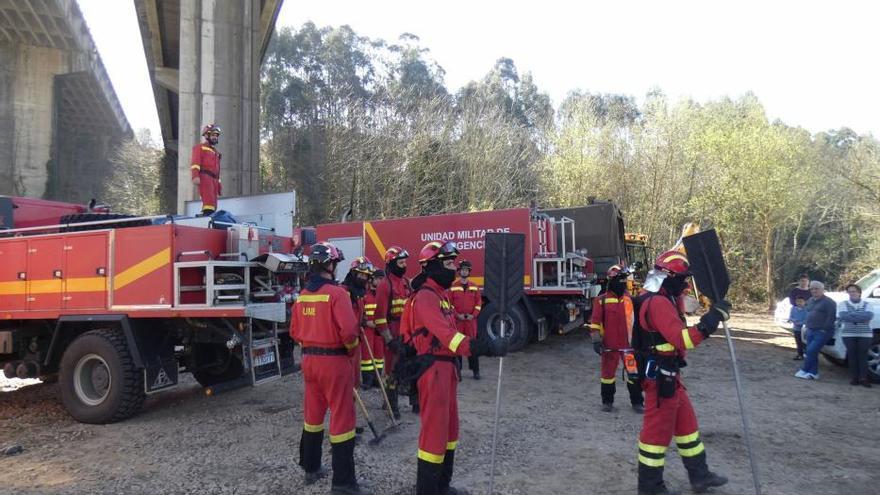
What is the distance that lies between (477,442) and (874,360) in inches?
290

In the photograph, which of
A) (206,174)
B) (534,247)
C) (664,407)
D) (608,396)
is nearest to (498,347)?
(664,407)

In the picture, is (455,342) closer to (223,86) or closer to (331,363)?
(331,363)

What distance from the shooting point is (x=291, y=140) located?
29797 mm

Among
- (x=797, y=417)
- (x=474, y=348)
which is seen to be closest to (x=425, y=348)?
(x=474, y=348)

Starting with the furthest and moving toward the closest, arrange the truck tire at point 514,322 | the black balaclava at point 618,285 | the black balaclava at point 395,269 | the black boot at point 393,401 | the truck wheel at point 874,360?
the truck tire at point 514,322, the truck wheel at point 874,360, the black balaclava at point 618,285, the black balaclava at point 395,269, the black boot at point 393,401

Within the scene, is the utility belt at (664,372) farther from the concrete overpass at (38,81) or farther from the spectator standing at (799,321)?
the concrete overpass at (38,81)

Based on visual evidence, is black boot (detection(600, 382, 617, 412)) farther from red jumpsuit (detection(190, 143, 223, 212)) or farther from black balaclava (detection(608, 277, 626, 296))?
red jumpsuit (detection(190, 143, 223, 212))

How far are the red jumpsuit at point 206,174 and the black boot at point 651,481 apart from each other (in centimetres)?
647

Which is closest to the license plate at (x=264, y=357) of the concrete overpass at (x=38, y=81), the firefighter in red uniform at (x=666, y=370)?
the firefighter in red uniform at (x=666, y=370)

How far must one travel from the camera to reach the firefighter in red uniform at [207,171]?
8242 mm

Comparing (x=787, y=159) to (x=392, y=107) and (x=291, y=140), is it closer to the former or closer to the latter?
(x=392, y=107)

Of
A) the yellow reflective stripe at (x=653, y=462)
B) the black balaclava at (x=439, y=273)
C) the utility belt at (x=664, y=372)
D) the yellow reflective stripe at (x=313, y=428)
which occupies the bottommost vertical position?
the yellow reflective stripe at (x=653, y=462)

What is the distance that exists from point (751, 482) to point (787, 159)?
2114cm

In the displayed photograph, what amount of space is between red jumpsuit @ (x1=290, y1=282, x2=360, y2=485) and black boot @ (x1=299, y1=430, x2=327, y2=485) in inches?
0.4
